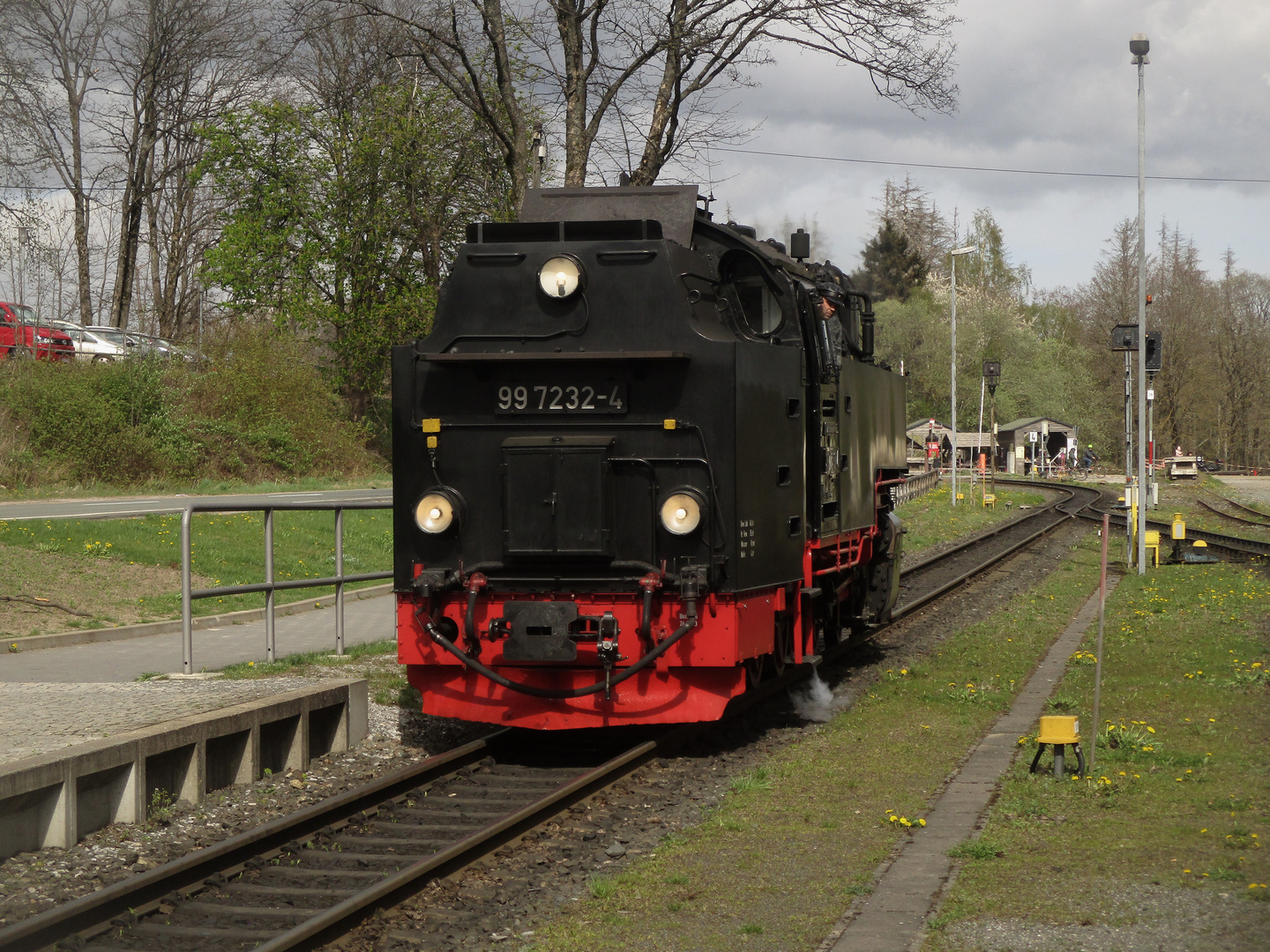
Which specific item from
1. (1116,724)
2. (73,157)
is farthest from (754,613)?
(73,157)

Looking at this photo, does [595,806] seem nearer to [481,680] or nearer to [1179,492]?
[481,680]

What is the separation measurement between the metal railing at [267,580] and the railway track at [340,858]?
102 inches

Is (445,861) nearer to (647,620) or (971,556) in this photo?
(647,620)

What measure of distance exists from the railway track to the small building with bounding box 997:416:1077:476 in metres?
73.3

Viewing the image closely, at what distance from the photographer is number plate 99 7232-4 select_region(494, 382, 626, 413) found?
8.36m

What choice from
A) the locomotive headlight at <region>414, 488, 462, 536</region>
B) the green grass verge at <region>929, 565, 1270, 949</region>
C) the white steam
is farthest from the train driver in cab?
the green grass verge at <region>929, 565, 1270, 949</region>

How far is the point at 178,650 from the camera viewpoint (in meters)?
12.4

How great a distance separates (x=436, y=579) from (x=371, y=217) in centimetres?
3271

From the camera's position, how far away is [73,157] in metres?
39.6

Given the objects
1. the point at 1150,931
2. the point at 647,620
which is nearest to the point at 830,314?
the point at 647,620

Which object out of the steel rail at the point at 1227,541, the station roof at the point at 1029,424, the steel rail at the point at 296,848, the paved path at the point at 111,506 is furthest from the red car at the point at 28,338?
the station roof at the point at 1029,424

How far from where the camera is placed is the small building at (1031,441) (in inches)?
3113

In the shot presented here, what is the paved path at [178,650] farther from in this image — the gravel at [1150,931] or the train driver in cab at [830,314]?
the gravel at [1150,931]

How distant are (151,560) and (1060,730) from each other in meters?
13.0
